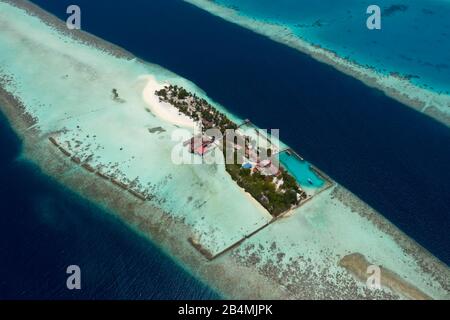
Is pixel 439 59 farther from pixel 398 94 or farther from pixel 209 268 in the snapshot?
pixel 209 268

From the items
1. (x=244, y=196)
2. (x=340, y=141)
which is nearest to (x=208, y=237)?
(x=244, y=196)

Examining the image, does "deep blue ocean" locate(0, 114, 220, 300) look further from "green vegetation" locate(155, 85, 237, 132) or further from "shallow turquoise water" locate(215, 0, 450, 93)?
"shallow turquoise water" locate(215, 0, 450, 93)

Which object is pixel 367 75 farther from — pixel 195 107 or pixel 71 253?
pixel 71 253
